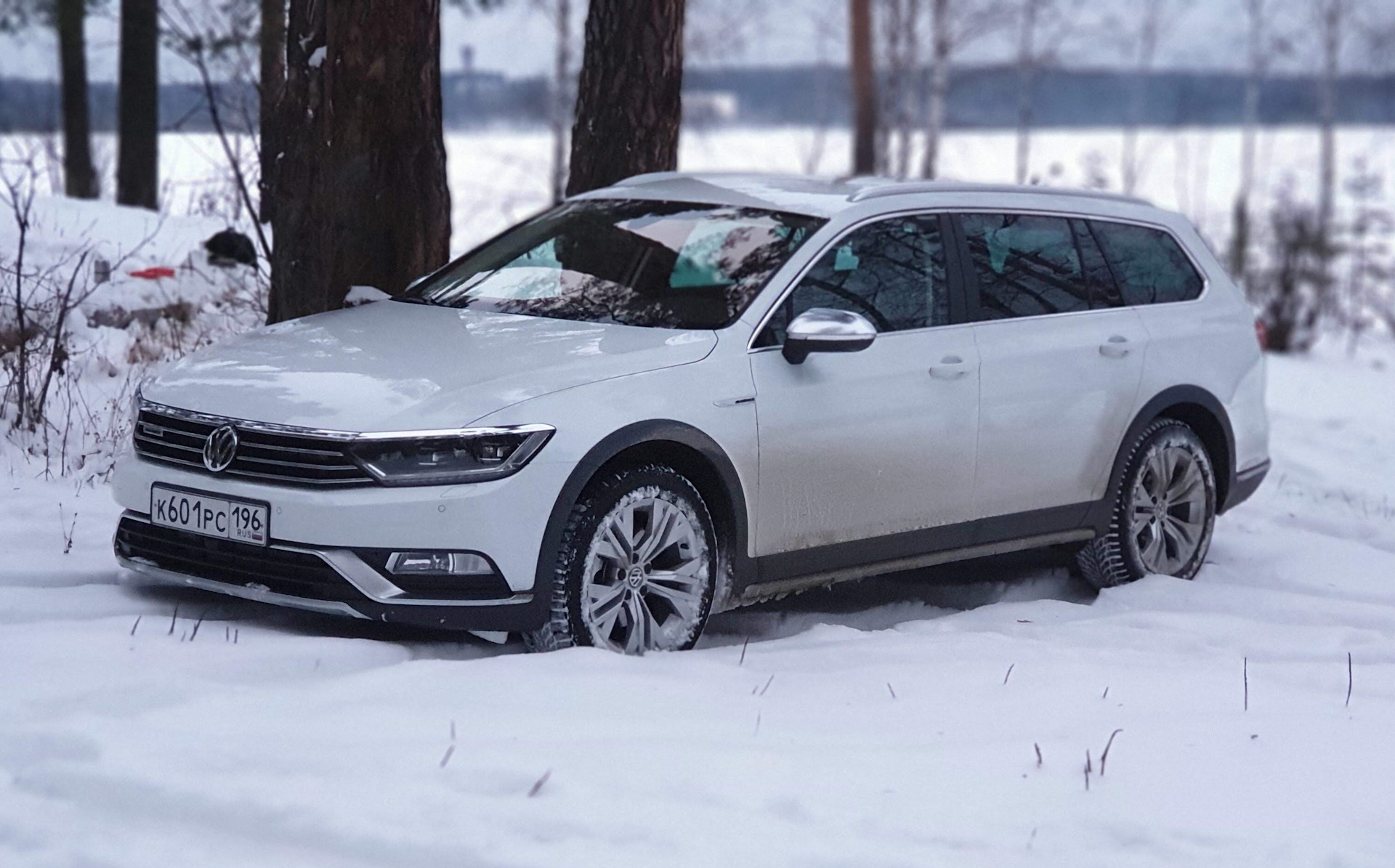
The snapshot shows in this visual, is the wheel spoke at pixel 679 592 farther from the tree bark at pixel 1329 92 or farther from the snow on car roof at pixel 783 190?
the tree bark at pixel 1329 92

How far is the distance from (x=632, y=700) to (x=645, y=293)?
69.6 inches

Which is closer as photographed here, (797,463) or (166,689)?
(166,689)

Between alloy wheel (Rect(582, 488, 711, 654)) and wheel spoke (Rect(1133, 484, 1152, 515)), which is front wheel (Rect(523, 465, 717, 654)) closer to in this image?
alloy wheel (Rect(582, 488, 711, 654))

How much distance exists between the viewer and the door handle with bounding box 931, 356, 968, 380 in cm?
628

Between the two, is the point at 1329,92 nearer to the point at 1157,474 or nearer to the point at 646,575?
the point at 1157,474

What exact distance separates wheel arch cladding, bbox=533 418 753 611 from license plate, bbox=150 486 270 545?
84cm

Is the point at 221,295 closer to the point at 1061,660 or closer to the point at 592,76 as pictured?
the point at 592,76

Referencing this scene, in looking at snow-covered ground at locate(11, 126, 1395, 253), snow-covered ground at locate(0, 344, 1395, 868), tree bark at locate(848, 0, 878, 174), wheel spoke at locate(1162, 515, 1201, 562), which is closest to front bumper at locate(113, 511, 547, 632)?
snow-covered ground at locate(0, 344, 1395, 868)

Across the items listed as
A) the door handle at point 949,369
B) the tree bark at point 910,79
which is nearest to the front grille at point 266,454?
the door handle at point 949,369

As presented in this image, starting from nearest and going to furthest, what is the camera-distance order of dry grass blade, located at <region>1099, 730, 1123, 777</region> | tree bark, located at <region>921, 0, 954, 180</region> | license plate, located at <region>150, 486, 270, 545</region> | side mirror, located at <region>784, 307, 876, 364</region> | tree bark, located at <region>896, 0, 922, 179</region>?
dry grass blade, located at <region>1099, 730, 1123, 777</region> → license plate, located at <region>150, 486, 270, 545</region> → side mirror, located at <region>784, 307, 876, 364</region> → tree bark, located at <region>921, 0, 954, 180</region> → tree bark, located at <region>896, 0, 922, 179</region>

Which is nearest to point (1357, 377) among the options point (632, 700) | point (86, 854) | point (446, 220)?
point (446, 220)

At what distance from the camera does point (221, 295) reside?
36.3 feet

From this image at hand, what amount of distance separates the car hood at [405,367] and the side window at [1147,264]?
7.82ft

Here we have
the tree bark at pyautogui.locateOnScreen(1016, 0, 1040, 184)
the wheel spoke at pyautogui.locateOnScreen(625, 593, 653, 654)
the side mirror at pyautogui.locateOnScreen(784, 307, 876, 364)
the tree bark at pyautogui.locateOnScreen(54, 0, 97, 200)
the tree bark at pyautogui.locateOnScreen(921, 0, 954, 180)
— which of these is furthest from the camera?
the tree bark at pyautogui.locateOnScreen(1016, 0, 1040, 184)
